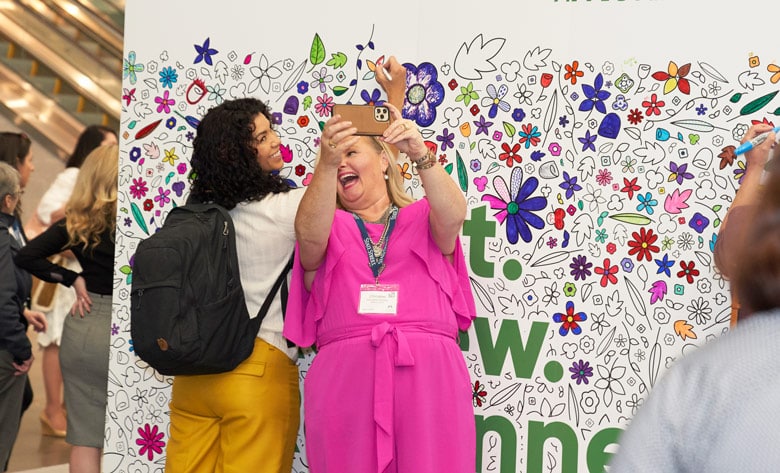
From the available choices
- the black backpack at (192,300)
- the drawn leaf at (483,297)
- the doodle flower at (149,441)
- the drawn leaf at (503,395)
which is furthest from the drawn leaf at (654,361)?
the doodle flower at (149,441)

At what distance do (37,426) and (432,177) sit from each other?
196 inches

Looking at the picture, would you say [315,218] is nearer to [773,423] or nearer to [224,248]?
[224,248]

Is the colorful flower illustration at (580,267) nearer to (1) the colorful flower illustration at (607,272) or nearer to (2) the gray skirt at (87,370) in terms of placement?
(1) the colorful flower illustration at (607,272)

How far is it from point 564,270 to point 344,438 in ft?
3.11

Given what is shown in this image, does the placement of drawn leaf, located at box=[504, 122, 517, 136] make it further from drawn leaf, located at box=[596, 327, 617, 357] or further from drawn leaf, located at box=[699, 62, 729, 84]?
drawn leaf, located at box=[596, 327, 617, 357]

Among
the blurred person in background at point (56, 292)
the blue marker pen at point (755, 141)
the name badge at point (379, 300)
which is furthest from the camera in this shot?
the blurred person in background at point (56, 292)

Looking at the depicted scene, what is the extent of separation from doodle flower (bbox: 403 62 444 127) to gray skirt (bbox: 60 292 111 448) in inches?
65.0

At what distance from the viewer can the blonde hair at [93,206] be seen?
4199 millimetres

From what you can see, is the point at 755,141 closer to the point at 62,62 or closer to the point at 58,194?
the point at 58,194

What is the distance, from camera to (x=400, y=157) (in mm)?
3582

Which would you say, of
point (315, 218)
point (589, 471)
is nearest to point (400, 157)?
point (315, 218)

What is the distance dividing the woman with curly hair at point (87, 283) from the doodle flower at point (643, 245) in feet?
7.16

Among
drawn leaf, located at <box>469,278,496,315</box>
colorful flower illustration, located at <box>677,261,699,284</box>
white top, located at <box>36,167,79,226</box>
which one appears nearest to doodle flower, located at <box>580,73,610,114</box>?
colorful flower illustration, located at <box>677,261,699,284</box>

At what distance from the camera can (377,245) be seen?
3.19 m
